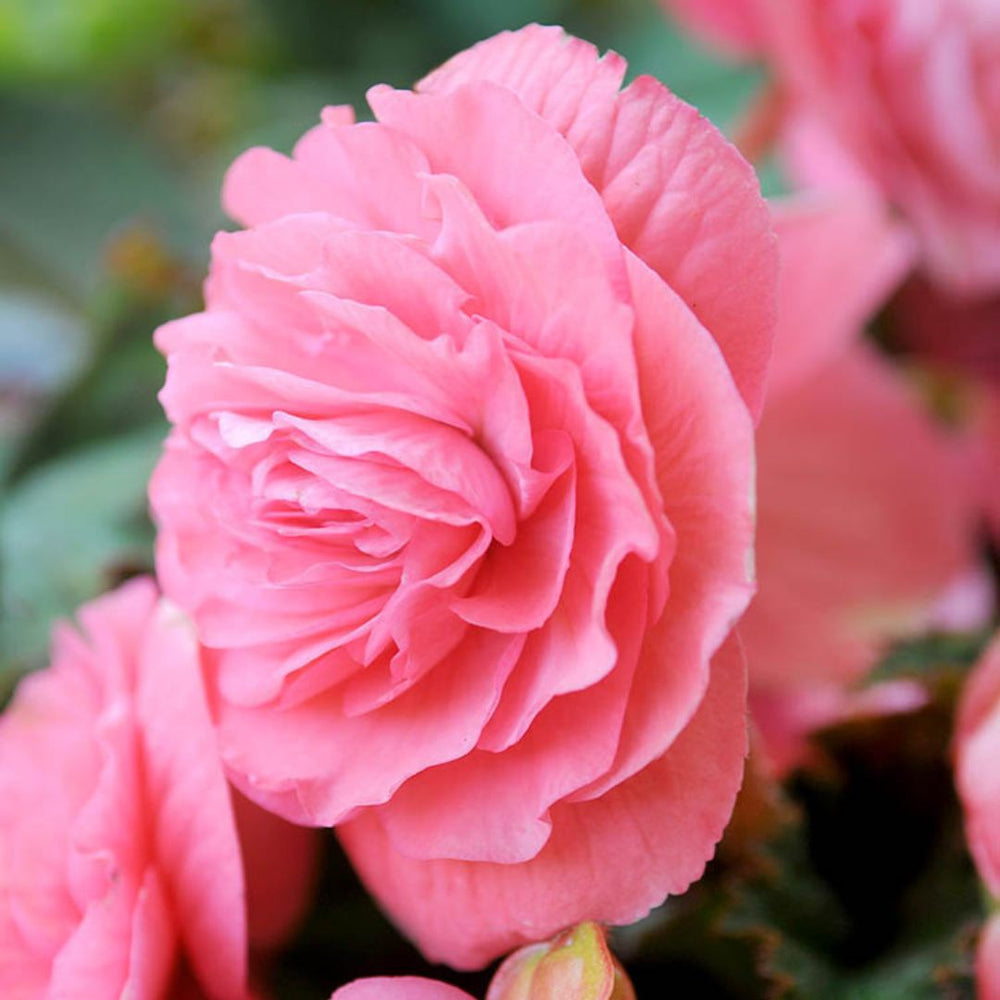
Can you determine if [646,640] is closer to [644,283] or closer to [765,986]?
[644,283]

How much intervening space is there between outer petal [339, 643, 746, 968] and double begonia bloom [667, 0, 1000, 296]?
379mm

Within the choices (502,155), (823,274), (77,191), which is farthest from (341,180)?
(77,191)

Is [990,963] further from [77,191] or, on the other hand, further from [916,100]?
[77,191]

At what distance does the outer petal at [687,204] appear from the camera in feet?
1.04

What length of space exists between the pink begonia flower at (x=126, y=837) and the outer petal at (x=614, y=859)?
0.21ft

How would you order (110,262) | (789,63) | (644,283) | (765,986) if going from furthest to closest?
(110,262), (789,63), (765,986), (644,283)

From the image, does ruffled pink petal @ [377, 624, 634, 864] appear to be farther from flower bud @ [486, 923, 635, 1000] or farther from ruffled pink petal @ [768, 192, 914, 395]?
ruffled pink petal @ [768, 192, 914, 395]

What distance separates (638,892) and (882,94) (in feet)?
1.45

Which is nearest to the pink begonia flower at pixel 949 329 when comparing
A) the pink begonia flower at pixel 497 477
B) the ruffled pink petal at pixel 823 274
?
the ruffled pink petal at pixel 823 274

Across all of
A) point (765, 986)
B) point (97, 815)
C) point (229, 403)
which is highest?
point (229, 403)

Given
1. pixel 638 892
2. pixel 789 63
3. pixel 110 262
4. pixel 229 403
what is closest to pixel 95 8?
pixel 110 262

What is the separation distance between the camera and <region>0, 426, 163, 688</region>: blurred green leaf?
23.0 inches

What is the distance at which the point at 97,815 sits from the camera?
378 millimetres

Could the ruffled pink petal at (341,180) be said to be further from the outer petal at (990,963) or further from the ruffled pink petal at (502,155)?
the outer petal at (990,963)
